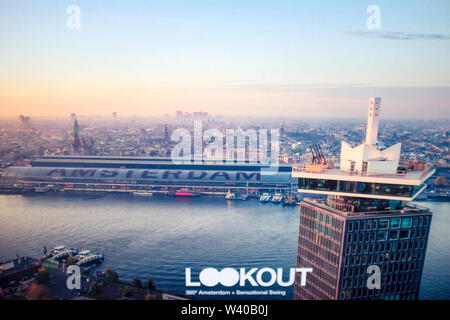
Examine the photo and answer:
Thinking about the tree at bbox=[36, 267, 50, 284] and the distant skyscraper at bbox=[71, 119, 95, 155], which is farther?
the distant skyscraper at bbox=[71, 119, 95, 155]

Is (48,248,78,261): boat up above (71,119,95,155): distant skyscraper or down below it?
below

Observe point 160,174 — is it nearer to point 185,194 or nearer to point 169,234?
point 185,194

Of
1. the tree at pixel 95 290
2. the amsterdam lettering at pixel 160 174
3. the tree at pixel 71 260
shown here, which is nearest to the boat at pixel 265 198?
the amsterdam lettering at pixel 160 174

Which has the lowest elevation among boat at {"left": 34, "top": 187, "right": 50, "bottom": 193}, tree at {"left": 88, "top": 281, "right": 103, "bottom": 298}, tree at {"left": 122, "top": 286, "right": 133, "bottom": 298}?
boat at {"left": 34, "top": 187, "right": 50, "bottom": 193}

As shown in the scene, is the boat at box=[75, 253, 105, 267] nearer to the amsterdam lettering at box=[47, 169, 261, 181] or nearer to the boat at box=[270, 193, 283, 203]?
the amsterdam lettering at box=[47, 169, 261, 181]

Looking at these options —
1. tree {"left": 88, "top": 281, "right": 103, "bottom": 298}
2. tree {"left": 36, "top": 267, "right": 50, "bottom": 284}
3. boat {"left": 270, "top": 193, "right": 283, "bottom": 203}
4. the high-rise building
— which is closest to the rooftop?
the high-rise building

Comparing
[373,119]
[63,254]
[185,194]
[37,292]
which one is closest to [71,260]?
[63,254]

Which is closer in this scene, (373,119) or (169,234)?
(373,119)
